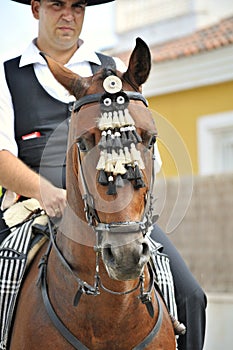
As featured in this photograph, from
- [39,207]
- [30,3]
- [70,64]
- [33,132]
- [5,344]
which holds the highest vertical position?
[30,3]

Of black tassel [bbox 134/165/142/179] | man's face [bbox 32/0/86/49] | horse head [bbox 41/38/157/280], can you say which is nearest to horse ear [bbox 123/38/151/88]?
horse head [bbox 41/38/157/280]

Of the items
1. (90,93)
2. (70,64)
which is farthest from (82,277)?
(70,64)

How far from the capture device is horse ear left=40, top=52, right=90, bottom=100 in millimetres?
4012

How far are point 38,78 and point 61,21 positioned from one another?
1.27 feet

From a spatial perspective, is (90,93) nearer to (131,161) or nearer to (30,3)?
(131,161)

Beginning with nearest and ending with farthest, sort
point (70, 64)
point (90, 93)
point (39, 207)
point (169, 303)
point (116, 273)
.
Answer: point (116, 273) < point (90, 93) < point (169, 303) < point (39, 207) < point (70, 64)

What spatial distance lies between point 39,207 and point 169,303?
1023mm

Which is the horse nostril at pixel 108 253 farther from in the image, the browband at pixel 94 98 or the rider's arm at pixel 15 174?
the rider's arm at pixel 15 174

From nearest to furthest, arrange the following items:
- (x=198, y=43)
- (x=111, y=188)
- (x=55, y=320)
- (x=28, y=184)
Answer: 1. (x=111, y=188)
2. (x=55, y=320)
3. (x=28, y=184)
4. (x=198, y=43)

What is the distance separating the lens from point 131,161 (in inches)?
143

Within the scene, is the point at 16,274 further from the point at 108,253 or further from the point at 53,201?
the point at 108,253

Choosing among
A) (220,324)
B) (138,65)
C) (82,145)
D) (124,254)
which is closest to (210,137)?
(220,324)

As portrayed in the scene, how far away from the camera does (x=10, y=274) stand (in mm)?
4547

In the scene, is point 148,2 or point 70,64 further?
point 148,2
